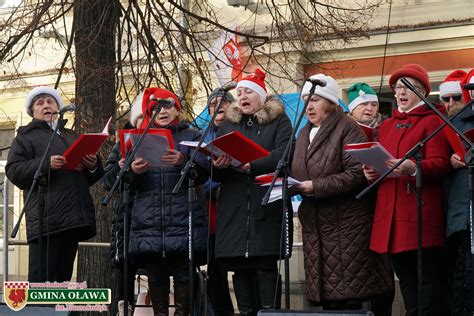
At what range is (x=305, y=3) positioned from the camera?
1345 cm

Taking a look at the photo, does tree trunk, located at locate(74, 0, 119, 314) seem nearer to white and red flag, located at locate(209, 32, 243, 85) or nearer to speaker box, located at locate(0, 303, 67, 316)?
white and red flag, located at locate(209, 32, 243, 85)

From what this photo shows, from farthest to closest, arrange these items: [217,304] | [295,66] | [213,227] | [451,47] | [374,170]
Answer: [451,47], [295,66], [217,304], [213,227], [374,170]

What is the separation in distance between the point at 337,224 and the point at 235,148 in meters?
0.87

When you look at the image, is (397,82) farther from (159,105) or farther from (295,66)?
(295,66)

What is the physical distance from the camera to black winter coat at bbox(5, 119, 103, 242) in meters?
7.89

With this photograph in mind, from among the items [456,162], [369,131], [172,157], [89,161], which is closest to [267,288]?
[172,157]

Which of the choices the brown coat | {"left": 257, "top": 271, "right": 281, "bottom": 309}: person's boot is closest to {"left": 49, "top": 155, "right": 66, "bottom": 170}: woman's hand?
{"left": 257, "top": 271, "right": 281, "bottom": 309}: person's boot

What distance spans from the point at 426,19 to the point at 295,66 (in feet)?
7.51

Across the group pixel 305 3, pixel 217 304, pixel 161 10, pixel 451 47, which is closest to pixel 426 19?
pixel 451 47

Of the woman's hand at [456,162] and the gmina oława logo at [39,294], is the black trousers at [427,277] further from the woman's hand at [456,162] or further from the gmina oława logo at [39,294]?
the gmina oława logo at [39,294]

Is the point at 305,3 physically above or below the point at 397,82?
above

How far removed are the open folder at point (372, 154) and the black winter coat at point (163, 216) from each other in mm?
1346

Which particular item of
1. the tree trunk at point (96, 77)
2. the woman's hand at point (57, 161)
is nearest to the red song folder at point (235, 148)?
the woman's hand at point (57, 161)

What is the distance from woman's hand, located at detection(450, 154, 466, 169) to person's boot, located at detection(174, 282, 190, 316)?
2202 mm
